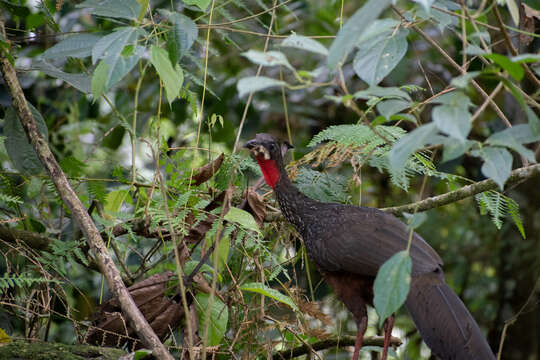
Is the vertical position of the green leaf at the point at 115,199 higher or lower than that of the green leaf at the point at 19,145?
lower

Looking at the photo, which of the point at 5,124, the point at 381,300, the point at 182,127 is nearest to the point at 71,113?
the point at 182,127

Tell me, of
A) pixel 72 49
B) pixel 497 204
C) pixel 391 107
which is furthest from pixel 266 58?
pixel 497 204

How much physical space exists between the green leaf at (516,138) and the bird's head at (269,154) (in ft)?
4.15

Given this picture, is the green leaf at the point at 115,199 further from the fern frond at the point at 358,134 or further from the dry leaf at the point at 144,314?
the fern frond at the point at 358,134

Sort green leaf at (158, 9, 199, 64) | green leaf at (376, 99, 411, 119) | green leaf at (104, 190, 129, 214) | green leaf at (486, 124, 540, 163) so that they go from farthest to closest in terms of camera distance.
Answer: green leaf at (104, 190, 129, 214), green leaf at (158, 9, 199, 64), green leaf at (376, 99, 411, 119), green leaf at (486, 124, 540, 163)

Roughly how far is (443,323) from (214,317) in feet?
2.80

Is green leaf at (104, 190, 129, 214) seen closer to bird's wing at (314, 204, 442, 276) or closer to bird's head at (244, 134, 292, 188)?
bird's head at (244, 134, 292, 188)

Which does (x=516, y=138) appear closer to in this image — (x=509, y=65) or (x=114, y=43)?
(x=509, y=65)

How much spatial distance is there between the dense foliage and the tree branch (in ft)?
0.40

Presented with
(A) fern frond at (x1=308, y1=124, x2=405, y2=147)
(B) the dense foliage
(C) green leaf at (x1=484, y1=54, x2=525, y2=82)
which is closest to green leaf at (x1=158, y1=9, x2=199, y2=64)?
(B) the dense foliage

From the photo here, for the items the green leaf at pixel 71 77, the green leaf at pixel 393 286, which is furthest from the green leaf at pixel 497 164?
the green leaf at pixel 71 77

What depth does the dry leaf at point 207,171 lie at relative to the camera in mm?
2410

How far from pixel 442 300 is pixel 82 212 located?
50.1 inches

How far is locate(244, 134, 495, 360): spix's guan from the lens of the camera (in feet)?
6.63
